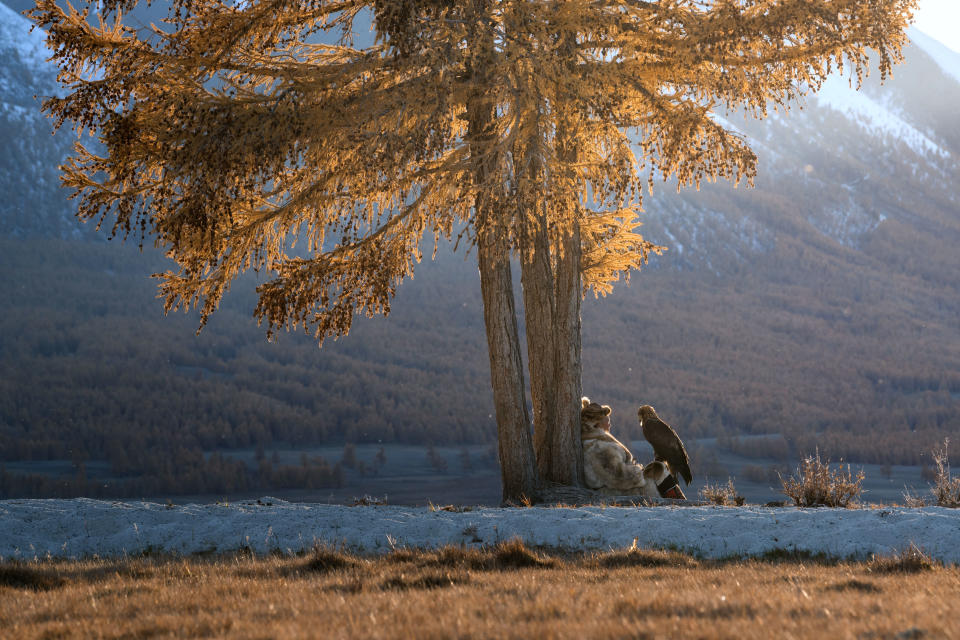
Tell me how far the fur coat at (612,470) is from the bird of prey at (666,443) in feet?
2.64

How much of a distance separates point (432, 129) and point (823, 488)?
19.9ft

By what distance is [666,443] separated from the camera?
1223 cm

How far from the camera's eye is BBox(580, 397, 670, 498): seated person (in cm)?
1134

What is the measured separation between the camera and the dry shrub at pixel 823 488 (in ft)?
34.4

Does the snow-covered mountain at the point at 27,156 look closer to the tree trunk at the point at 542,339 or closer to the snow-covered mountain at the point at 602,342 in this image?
the snow-covered mountain at the point at 602,342

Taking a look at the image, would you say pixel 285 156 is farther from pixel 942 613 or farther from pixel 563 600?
pixel 942 613

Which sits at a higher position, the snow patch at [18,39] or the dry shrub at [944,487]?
the snow patch at [18,39]

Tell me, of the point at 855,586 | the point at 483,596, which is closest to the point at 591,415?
the point at 855,586

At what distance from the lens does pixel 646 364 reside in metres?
72.8

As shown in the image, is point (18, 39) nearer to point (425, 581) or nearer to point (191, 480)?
point (191, 480)

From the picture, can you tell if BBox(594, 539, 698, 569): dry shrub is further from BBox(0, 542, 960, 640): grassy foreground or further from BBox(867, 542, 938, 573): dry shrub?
BBox(867, 542, 938, 573): dry shrub

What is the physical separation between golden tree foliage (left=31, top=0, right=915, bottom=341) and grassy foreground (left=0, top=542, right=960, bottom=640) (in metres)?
4.11

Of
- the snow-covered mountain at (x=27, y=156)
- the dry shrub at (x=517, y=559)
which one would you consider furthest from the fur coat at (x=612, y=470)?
the snow-covered mountain at (x=27, y=156)

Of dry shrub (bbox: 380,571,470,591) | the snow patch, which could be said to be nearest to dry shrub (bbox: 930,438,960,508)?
dry shrub (bbox: 380,571,470,591)
